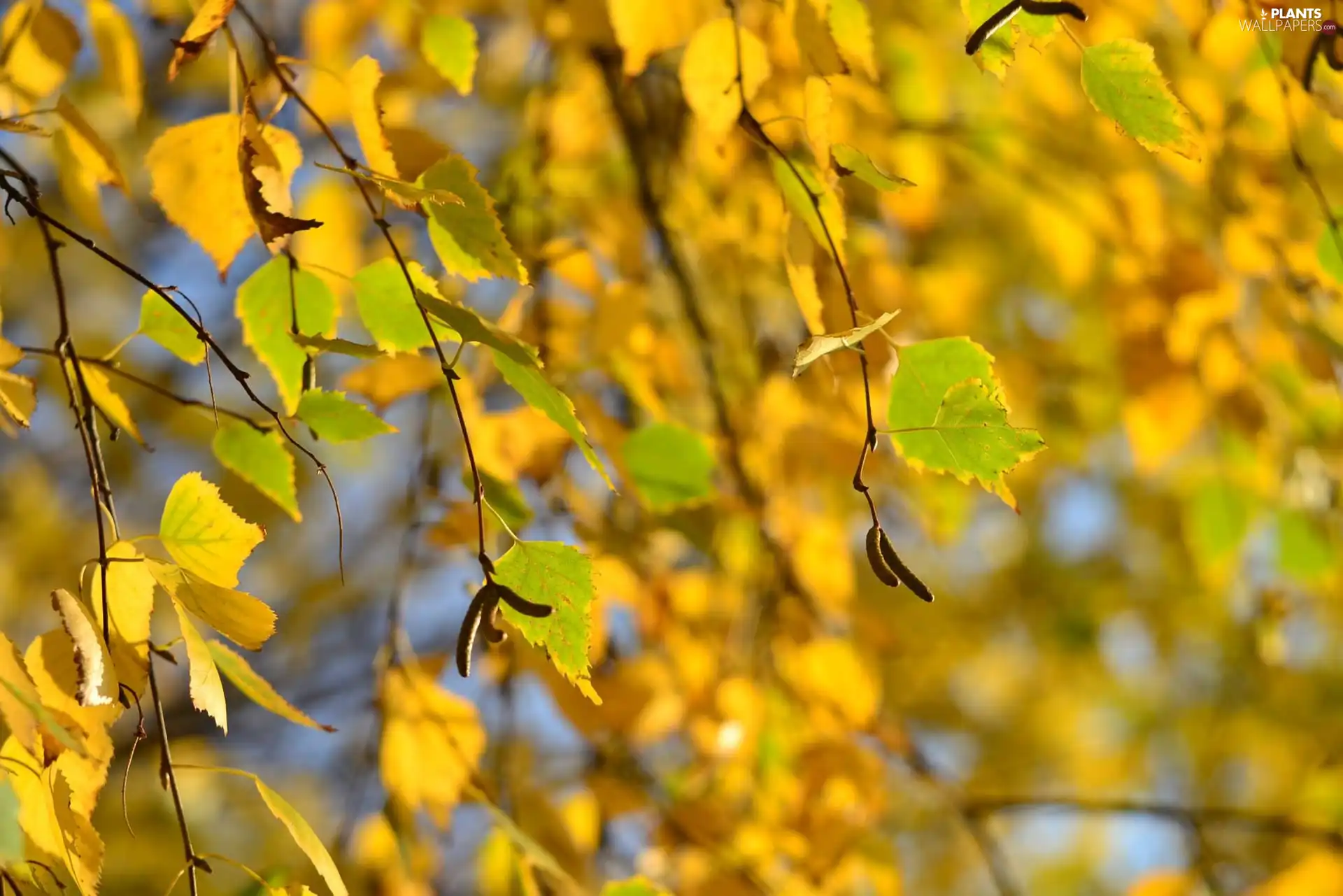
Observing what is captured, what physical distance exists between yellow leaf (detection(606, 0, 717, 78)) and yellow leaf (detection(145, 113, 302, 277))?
8.0 inches

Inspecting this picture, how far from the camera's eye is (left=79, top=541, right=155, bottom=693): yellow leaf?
18.7 inches

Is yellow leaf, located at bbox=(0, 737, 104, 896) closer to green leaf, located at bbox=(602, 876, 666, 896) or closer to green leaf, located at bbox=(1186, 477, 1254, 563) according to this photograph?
green leaf, located at bbox=(602, 876, 666, 896)

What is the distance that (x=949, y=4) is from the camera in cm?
140

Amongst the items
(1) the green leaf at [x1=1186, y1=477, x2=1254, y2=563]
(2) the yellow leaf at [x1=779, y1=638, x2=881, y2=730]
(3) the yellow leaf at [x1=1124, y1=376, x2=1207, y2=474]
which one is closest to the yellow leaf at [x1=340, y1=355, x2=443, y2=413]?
(2) the yellow leaf at [x1=779, y1=638, x2=881, y2=730]

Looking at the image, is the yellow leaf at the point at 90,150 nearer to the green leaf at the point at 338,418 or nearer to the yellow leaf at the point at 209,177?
the yellow leaf at the point at 209,177

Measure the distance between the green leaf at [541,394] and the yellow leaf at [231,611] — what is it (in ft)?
0.44

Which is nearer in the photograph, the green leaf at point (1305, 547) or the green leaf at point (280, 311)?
the green leaf at point (280, 311)

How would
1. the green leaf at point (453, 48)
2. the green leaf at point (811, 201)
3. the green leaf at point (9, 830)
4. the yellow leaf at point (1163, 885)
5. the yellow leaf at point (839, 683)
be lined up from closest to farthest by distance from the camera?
the green leaf at point (9, 830) < the green leaf at point (811, 201) < the green leaf at point (453, 48) < the yellow leaf at point (839, 683) < the yellow leaf at point (1163, 885)

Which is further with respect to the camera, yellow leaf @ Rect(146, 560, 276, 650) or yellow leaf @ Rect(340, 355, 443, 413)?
yellow leaf @ Rect(340, 355, 443, 413)

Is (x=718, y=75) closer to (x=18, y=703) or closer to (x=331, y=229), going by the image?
(x=18, y=703)

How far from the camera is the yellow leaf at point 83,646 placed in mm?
396

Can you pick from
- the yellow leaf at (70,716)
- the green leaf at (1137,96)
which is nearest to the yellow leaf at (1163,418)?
the green leaf at (1137,96)

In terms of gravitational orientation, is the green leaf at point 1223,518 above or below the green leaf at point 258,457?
below

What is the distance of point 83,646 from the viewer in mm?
400
